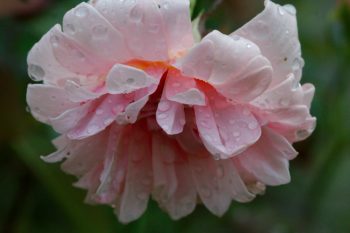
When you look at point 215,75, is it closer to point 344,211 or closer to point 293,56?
point 293,56

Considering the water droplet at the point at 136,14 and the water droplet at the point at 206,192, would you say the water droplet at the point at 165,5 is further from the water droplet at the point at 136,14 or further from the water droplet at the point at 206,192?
the water droplet at the point at 206,192

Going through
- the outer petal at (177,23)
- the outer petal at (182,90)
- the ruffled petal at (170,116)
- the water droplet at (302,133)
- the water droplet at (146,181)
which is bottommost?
the water droplet at (146,181)

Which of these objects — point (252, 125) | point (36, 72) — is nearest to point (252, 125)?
point (252, 125)

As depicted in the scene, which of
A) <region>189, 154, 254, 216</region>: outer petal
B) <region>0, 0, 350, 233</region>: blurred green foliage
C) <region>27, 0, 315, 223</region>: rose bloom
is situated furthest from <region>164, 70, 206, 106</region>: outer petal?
<region>0, 0, 350, 233</region>: blurred green foliage

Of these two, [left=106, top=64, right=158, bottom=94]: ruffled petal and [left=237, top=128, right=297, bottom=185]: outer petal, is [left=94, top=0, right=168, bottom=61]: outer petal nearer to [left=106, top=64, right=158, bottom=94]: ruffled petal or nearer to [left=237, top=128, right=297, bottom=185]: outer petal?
[left=106, top=64, right=158, bottom=94]: ruffled petal

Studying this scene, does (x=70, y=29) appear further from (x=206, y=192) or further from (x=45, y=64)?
(x=206, y=192)

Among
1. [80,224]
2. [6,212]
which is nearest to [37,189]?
[6,212]

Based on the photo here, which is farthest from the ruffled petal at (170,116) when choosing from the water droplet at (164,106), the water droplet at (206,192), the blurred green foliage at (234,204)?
the blurred green foliage at (234,204)
